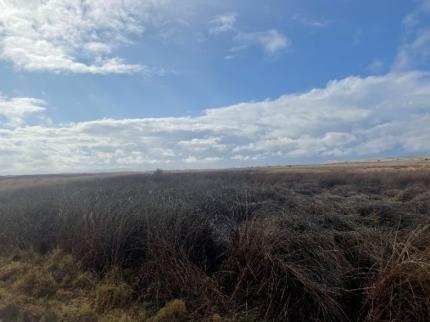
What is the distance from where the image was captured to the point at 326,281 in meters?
6.90

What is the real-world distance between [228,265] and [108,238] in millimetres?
3464

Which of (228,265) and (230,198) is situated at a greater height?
(230,198)

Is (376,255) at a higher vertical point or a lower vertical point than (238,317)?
higher

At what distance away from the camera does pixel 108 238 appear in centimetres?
962

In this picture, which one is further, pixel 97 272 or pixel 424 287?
pixel 97 272

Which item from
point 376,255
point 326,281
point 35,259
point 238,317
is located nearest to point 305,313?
point 326,281

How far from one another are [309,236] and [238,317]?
2.34m

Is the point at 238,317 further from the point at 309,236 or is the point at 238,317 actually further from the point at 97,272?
the point at 97,272

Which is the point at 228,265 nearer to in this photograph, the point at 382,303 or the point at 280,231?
the point at 280,231

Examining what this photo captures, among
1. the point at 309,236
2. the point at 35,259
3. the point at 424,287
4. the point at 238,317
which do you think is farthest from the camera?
the point at 35,259

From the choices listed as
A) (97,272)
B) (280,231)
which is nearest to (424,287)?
(280,231)

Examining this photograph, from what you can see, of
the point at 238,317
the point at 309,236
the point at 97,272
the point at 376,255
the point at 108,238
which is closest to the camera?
the point at 238,317

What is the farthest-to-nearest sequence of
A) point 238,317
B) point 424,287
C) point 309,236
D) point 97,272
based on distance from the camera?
point 97,272
point 309,236
point 238,317
point 424,287

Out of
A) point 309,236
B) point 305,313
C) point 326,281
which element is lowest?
point 305,313
